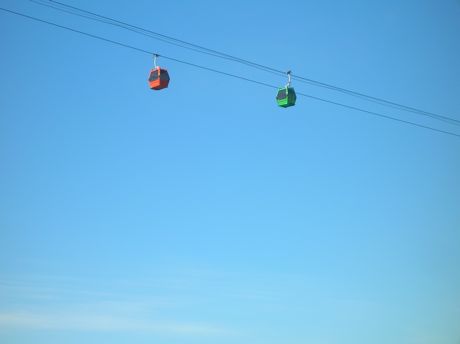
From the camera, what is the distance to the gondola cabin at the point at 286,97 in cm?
2290

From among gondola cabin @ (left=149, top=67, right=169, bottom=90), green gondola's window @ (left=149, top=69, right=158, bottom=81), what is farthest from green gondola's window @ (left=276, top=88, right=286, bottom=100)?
green gondola's window @ (left=149, top=69, right=158, bottom=81)

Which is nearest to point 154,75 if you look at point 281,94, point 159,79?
point 159,79

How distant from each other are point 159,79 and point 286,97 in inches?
159

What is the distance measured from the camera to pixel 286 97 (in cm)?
2289

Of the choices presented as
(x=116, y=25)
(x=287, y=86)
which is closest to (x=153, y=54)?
(x=116, y=25)

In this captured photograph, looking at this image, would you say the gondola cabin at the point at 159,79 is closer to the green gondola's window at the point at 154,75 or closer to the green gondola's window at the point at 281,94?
the green gondola's window at the point at 154,75

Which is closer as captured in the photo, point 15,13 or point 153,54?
point 15,13

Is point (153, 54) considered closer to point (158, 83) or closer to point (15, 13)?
point (158, 83)

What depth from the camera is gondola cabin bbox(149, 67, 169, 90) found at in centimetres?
2181

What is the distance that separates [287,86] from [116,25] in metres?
5.64

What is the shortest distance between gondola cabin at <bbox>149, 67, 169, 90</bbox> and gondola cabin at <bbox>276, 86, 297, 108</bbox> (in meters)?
3.68

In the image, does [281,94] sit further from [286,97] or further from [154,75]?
[154,75]

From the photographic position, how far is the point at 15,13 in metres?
20.9

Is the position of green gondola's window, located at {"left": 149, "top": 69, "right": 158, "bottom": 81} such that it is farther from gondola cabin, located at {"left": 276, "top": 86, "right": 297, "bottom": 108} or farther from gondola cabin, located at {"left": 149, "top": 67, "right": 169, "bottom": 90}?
gondola cabin, located at {"left": 276, "top": 86, "right": 297, "bottom": 108}
